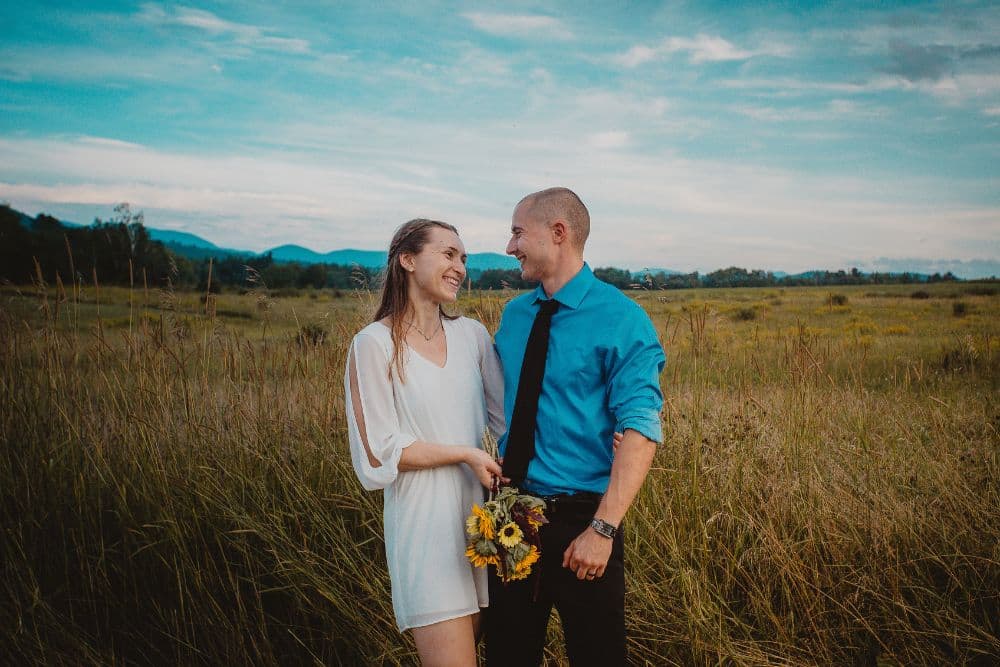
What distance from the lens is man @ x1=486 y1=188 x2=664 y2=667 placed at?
2.22 metres

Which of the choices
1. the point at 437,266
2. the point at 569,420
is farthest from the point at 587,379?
the point at 437,266

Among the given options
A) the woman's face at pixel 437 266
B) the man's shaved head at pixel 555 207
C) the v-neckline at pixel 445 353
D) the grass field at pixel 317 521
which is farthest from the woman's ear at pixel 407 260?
the grass field at pixel 317 521

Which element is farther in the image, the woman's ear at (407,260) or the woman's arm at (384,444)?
the woman's ear at (407,260)

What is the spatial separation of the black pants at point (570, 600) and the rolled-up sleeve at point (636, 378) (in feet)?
1.20

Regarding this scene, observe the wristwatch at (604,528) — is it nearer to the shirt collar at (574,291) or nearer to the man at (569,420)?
the man at (569,420)

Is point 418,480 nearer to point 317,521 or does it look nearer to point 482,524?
point 482,524

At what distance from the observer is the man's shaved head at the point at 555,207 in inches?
91.0

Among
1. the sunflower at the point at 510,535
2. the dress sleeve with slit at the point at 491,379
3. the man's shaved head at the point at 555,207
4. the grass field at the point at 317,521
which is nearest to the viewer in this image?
the sunflower at the point at 510,535

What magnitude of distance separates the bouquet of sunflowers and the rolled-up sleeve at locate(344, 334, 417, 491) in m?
0.36

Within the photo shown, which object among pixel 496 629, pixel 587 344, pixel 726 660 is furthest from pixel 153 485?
pixel 726 660

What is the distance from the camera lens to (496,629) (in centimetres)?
235

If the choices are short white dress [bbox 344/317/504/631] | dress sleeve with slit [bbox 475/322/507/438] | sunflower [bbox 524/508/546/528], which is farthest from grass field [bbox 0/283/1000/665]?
sunflower [bbox 524/508/546/528]

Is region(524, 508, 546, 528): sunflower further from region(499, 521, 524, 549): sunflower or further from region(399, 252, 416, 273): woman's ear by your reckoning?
region(399, 252, 416, 273): woman's ear

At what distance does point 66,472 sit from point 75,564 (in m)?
0.69
